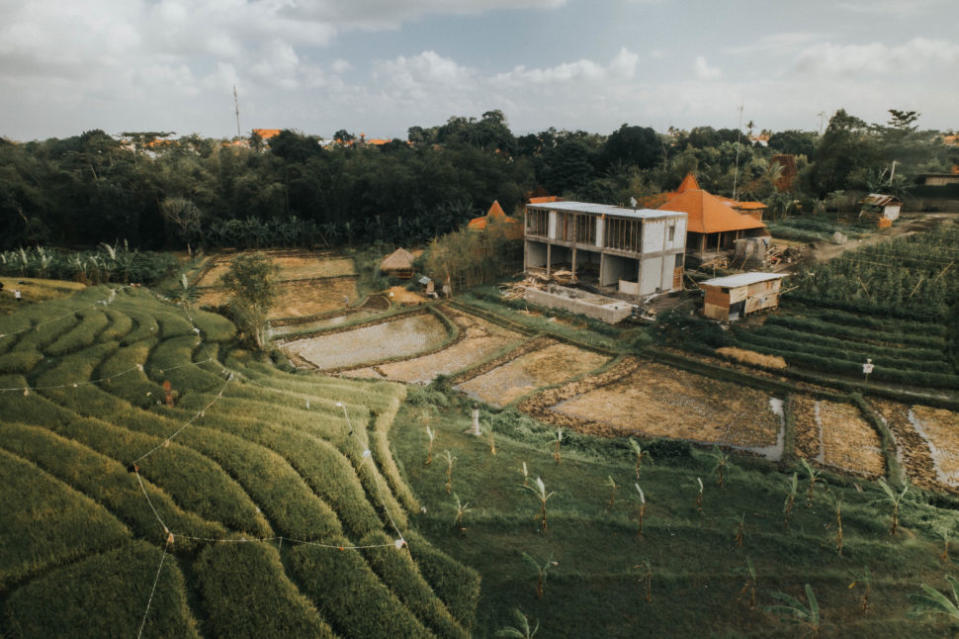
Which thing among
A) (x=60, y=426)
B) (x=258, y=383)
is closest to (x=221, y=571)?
(x=60, y=426)

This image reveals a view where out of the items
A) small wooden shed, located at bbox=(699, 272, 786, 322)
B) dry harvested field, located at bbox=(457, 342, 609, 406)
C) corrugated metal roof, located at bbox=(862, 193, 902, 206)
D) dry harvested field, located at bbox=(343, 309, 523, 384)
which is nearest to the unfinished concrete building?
small wooden shed, located at bbox=(699, 272, 786, 322)

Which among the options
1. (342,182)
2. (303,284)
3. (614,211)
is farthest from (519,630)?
(342,182)

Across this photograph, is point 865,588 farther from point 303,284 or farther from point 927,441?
point 303,284

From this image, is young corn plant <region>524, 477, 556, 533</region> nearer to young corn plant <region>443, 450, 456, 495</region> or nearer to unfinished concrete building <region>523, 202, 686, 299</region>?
young corn plant <region>443, 450, 456, 495</region>

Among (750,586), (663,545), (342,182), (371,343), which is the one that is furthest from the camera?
(342,182)

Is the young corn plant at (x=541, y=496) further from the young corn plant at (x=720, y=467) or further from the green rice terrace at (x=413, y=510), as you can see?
A: the young corn plant at (x=720, y=467)

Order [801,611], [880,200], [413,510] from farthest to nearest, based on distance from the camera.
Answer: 1. [880,200]
2. [413,510]
3. [801,611]
